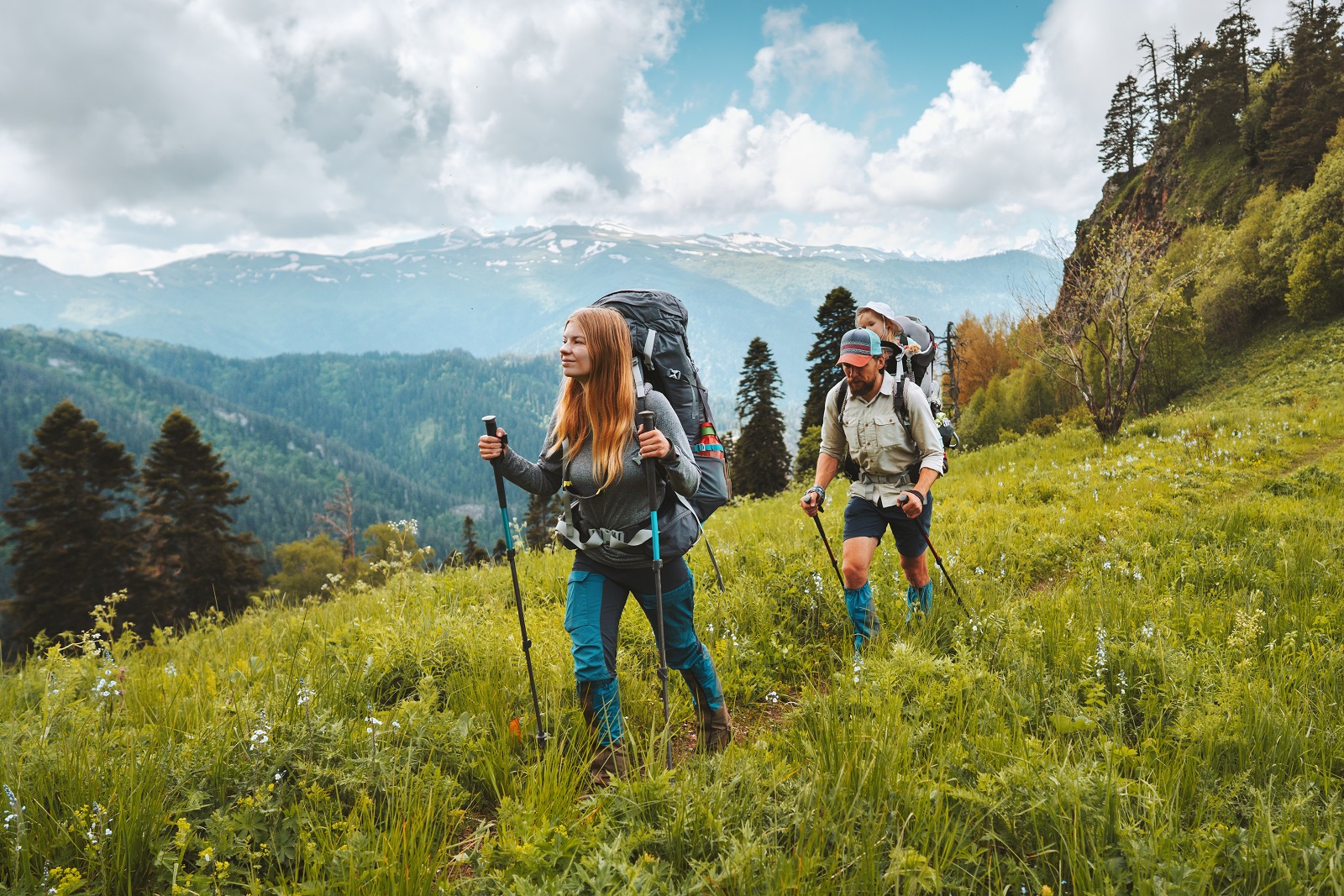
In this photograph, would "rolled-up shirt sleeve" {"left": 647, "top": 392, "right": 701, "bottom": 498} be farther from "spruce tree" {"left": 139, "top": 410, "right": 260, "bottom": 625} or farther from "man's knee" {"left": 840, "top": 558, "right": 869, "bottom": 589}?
"spruce tree" {"left": 139, "top": 410, "right": 260, "bottom": 625}

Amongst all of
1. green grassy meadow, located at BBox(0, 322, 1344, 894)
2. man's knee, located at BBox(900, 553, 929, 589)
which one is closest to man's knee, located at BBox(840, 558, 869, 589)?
green grassy meadow, located at BBox(0, 322, 1344, 894)

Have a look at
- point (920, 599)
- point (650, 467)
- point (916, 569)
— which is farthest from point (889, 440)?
point (650, 467)

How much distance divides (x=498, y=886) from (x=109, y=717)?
9.80 feet

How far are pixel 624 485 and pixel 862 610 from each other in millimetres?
2634

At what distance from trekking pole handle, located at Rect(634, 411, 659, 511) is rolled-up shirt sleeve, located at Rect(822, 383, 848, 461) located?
2373mm

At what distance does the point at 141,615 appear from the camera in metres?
34.8

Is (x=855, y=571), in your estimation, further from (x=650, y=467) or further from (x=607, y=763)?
(x=607, y=763)

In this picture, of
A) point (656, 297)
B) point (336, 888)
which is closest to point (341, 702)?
point (336, 888)

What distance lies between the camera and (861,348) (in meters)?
4.92

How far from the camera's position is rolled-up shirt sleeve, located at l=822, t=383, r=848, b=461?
5.48 meters

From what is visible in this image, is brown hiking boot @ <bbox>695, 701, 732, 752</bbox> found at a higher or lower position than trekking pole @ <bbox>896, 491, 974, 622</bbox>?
lower

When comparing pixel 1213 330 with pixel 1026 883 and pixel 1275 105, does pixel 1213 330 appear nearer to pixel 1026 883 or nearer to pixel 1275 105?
pixel 1275 105

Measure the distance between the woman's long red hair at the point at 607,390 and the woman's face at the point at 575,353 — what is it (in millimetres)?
25

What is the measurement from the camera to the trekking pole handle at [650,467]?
327cm
